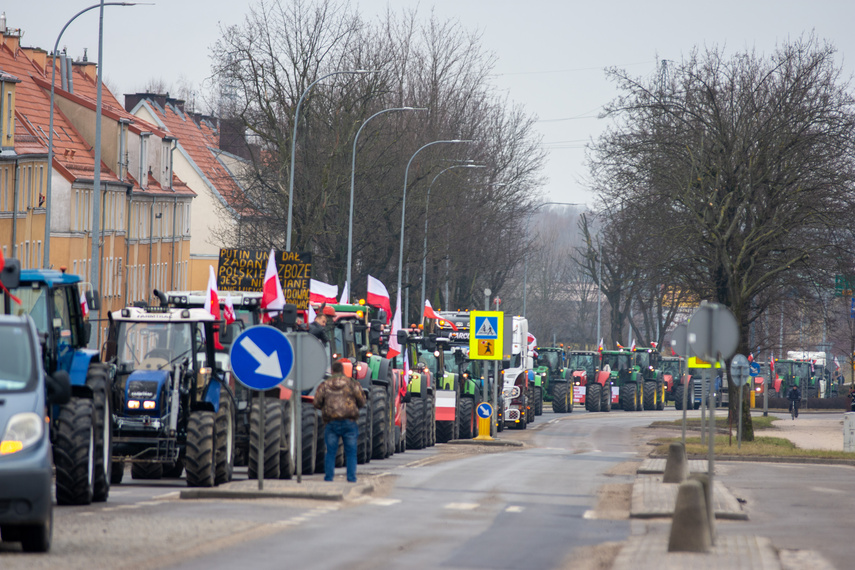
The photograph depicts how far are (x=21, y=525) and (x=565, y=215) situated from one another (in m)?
156

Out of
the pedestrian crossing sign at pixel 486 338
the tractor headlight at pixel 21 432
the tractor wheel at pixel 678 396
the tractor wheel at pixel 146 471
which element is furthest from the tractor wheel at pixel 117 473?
the tractor wheel at pixel 678 396

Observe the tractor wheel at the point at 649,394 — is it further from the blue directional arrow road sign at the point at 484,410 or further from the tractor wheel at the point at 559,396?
the blue directional arrow road sign at the point at 484,410

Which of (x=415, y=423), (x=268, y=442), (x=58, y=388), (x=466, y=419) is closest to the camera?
(x=58, y=388)

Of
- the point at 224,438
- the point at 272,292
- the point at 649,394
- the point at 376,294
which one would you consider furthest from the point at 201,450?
the point at 649,394

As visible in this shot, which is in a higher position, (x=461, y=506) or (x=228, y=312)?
(x=228, y=312)

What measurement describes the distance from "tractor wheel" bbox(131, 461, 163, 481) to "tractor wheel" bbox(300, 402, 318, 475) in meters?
1.91

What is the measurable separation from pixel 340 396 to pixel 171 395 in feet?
6.47

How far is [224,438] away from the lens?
51.2 ft

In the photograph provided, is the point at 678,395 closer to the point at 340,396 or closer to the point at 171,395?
the point at 340,396

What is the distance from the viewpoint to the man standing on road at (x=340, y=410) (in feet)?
52.0

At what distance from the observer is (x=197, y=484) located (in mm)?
15180

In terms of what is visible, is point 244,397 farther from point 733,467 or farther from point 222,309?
point 733,467

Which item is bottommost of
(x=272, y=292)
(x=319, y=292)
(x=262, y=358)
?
(x=262, y=358)

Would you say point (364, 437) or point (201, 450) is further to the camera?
point (364, 437)
